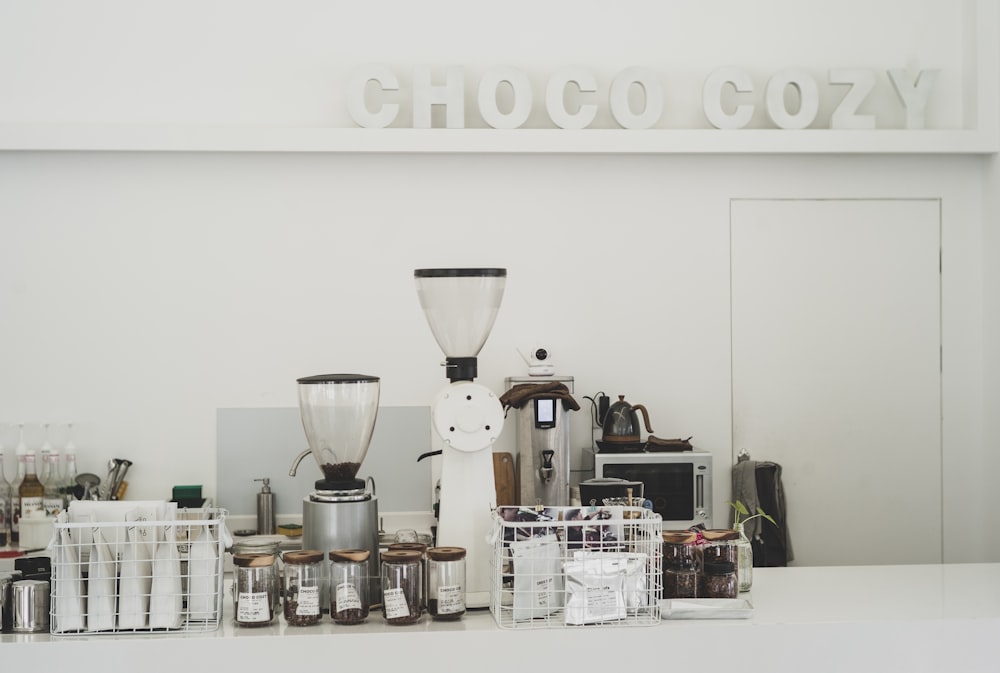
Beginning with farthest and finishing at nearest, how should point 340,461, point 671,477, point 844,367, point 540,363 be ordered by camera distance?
point 844,367, point 540,363, point 671,477, point 340,461

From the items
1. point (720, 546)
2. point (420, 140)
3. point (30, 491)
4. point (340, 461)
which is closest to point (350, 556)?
point (340, 461)

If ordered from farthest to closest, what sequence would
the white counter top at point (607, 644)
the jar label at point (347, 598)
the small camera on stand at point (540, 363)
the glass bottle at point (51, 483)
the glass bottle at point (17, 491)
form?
the small camera on stand at point (540, 363)
the glass bottle at point (17, 491)
the glass bottle at point (51, 483)
the jar label at point (347, 598)
the white counter top at point (607, 644)

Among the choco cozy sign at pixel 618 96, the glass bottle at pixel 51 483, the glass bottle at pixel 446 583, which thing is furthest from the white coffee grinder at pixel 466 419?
the glass bottle at pixel 51 483

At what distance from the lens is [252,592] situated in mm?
1936

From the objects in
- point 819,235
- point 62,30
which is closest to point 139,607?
point 62,30

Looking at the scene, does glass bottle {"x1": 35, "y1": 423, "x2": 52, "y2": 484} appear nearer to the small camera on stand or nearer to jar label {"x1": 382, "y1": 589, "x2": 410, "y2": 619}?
the small camera on stand

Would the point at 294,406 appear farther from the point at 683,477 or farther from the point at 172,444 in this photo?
the point at 683,477

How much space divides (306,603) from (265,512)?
205cm

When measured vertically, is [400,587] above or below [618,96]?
below

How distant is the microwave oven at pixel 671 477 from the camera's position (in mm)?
3791

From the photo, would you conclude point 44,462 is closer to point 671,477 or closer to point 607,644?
point 671,477

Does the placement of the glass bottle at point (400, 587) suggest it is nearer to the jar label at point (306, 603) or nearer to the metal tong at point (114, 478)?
the jar label at point (306, 603)

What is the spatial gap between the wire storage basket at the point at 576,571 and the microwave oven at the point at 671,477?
179cm

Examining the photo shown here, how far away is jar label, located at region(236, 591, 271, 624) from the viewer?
193 centimetres
